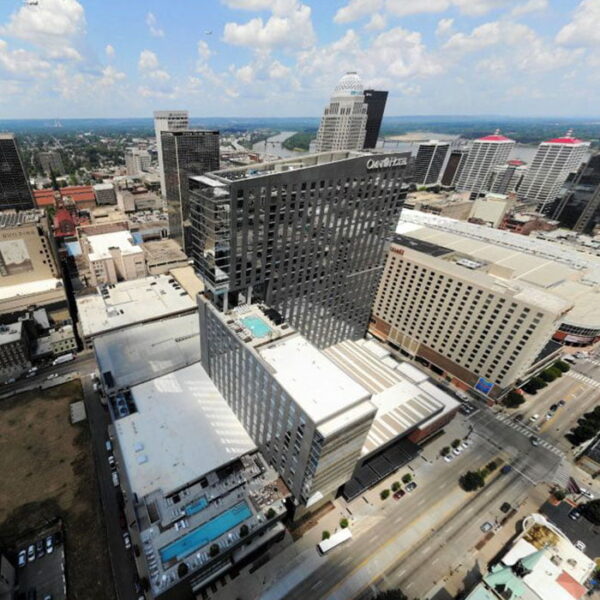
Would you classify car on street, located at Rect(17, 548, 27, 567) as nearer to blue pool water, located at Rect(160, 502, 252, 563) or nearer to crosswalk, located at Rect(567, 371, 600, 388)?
blue pool water, located at Rect(160, 502, 252, 563)

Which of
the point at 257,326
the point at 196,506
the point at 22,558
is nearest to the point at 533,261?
the point at 257,326

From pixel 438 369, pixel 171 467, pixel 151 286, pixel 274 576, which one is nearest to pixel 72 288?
pixel 151 286

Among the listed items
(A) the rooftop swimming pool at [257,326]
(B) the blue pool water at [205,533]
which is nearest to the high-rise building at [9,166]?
(A) the rooftop swimming pool at [257,326]

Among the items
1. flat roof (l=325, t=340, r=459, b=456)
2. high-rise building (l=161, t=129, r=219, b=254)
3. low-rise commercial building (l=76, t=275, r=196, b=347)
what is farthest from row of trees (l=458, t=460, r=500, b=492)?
high-rise building (l=161, t=129, r=219, b=254)

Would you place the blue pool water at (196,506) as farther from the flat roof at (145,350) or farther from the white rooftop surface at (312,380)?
the flat roof at (145,350)

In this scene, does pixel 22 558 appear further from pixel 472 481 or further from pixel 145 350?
pixel 472 481

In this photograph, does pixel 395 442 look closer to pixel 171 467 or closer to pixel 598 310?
pixel 171 467

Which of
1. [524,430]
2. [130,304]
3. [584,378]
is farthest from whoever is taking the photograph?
[130,304]
